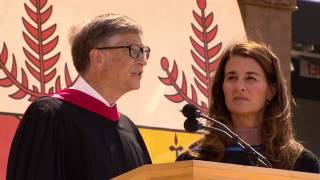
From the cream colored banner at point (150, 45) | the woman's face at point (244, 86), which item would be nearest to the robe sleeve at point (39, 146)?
the woman's face at point (244, 86)

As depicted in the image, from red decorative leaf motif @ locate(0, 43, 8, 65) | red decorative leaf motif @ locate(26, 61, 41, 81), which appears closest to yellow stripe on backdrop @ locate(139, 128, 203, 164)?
red decorative leaf motif @ locate(26, 61, 41, 81)

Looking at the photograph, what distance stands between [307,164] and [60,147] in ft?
3.48

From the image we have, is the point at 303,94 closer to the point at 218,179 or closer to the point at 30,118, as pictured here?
the point at 30,118

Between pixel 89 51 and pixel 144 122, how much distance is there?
2204 mm

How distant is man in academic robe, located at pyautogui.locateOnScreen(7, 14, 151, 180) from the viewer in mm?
4180

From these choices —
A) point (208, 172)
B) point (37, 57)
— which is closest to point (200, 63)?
point (37, 57)

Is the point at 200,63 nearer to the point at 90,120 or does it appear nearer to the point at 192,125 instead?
the point at 90,120

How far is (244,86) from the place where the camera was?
14.2ft

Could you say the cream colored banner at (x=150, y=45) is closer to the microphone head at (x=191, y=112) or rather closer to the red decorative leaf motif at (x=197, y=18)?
the red decorative leaf motif at (x=197, y=18)

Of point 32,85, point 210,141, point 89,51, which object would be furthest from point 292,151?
point 32,85

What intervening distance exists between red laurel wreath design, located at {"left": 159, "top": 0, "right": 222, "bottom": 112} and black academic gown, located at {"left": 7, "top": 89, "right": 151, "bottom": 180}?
2450 millimetres

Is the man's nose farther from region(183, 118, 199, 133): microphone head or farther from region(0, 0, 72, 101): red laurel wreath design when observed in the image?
region(0, 0, 72, 101): red laurel wreath design

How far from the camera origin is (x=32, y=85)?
6.05m

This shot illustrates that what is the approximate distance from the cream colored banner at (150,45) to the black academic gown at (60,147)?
1685mm
